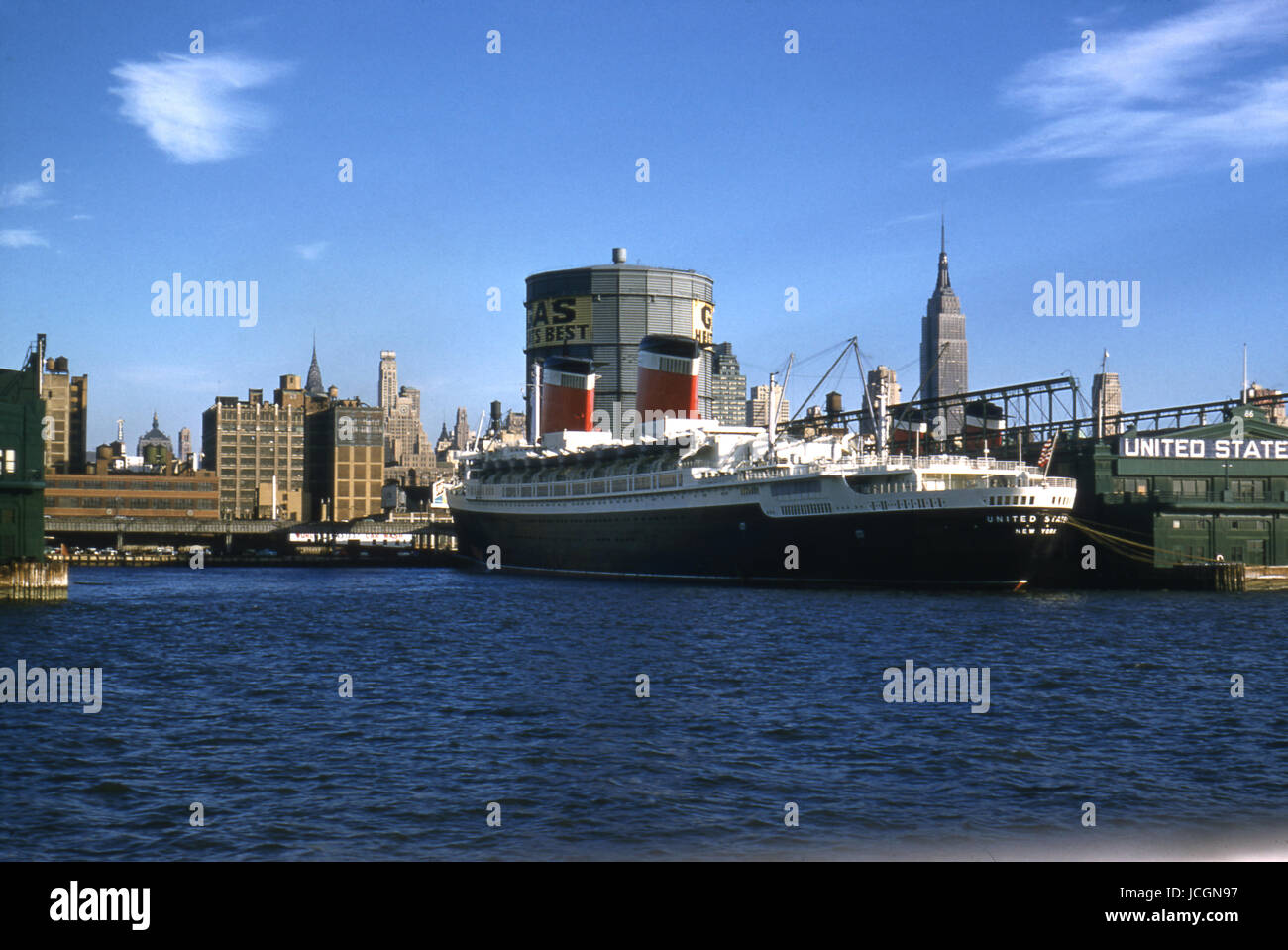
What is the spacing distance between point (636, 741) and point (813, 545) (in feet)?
160

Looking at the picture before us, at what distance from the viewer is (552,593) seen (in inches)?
2906

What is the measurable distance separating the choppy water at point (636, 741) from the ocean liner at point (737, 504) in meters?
16.6

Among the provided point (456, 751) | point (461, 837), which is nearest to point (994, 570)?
point (456, 751)

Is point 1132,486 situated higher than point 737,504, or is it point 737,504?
point 1132,486

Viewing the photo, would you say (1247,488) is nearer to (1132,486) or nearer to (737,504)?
(1132,486)

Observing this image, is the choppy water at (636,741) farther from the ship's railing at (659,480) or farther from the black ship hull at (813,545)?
the ship's railing at (659,480)

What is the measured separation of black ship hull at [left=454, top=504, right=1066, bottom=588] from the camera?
220 ft

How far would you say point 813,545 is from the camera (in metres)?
72.9

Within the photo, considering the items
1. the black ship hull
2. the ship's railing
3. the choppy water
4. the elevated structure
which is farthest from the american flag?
the elevated structure

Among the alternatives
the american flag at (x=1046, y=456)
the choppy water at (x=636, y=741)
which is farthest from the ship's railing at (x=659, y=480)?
the choppy water at (x=636, y=741)

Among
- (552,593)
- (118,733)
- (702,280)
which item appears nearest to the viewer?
(118,733)

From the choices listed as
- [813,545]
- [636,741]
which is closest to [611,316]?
[813,545]
